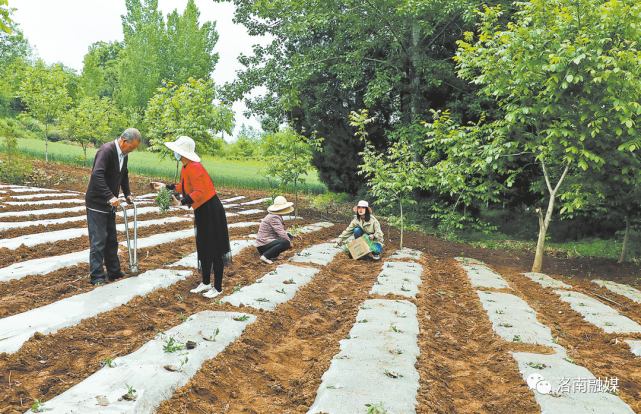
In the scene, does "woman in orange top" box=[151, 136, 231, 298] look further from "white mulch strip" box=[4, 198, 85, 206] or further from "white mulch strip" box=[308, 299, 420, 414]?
"white mulch strip" box=[4, 198, 85, 206]

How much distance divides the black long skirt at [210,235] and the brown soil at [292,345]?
1.42 ft

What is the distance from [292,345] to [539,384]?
2.03 metres

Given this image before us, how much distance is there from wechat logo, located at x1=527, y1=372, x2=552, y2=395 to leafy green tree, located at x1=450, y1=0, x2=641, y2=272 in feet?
14.1

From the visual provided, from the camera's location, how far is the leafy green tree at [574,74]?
5.82 m

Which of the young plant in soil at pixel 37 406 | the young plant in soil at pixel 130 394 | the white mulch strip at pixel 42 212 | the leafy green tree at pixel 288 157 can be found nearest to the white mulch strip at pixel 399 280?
the young plant in soil at pixel 130 394

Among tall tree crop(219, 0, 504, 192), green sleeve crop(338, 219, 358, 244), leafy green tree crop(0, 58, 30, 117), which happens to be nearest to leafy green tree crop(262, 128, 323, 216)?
tall tree crop(219, 0, 504, 192)

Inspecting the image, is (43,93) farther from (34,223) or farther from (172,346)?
(172,346)

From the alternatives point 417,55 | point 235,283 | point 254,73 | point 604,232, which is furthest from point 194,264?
point 604,232

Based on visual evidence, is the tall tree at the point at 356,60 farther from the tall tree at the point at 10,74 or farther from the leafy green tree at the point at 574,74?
the tall tree at the point at 10,74

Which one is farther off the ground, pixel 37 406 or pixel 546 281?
pixel 37 406

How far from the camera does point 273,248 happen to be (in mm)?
6371

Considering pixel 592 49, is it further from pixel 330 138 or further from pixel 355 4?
pixel 330 138

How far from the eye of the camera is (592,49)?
19.6 feet

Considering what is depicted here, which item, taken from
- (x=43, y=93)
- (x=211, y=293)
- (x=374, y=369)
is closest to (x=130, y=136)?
(x=211, y=293)
